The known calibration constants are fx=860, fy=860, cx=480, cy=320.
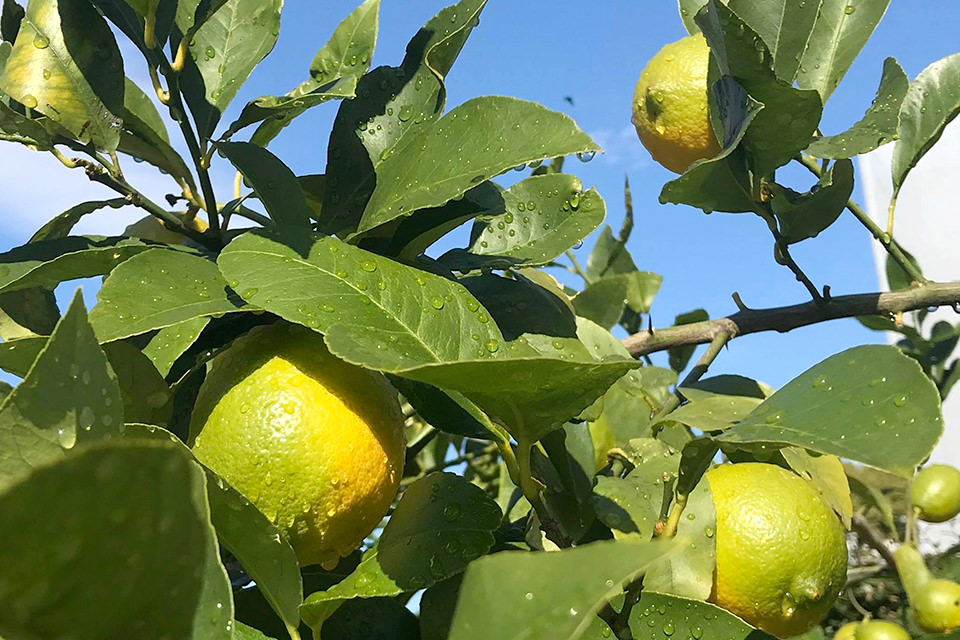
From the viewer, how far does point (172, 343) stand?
0.55 m

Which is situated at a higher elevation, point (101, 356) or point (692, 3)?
point (692, 3)

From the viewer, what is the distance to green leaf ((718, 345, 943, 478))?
0.39m

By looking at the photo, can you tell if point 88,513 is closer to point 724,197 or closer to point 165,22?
point 165,22

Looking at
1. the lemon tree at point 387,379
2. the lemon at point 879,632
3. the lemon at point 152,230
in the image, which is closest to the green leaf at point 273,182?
the lemon tree at point 387,379

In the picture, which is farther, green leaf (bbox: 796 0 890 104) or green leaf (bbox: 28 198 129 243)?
green leaf (bbox: 796 0 890 104)

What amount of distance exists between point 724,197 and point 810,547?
36 cm

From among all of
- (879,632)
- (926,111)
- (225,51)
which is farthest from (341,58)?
(879,632)

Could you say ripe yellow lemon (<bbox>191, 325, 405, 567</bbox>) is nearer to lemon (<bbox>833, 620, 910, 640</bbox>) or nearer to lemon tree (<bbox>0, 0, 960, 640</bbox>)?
lemon tree (<bbox>0, 0, 960, 640</bbox>)

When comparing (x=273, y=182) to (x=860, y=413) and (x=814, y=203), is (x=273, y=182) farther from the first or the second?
(x=814, y=203)

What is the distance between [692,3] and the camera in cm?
111

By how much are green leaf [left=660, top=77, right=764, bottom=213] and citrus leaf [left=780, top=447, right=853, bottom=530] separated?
0.26m

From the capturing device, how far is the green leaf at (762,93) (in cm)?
73

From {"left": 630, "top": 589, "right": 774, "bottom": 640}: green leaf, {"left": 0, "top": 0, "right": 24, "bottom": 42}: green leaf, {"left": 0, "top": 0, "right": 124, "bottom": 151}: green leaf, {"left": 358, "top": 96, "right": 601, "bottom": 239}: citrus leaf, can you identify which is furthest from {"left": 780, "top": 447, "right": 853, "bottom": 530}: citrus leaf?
{"left": 0, "top": 0, "right": 24, "bottom": 42}: green leaf

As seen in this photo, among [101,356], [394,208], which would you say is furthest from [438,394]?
[101,356]
